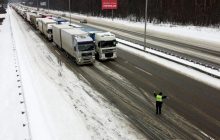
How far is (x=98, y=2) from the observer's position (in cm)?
12231

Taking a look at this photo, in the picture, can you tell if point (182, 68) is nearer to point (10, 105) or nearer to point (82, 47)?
point (82, 47)

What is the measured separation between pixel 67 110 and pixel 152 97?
6.16m

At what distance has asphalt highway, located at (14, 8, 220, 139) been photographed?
15.6 metres

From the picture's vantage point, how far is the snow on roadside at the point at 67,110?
1496cm

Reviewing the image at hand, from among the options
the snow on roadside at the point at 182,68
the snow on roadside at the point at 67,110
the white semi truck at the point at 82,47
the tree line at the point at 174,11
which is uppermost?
the tree line at the point at 174,11

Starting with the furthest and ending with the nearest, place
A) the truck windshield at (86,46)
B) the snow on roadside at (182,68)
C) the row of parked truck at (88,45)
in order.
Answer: the row of parked truck at (88,45) < the truck windshield at (86,46) < the snow on roadside at (182,68)

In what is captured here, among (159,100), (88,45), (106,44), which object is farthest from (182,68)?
(159,100)

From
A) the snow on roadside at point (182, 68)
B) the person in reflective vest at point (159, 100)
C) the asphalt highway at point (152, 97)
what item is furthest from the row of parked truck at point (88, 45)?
the person in reflective vest at point (159, 100)

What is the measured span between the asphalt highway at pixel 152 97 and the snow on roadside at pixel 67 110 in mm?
836

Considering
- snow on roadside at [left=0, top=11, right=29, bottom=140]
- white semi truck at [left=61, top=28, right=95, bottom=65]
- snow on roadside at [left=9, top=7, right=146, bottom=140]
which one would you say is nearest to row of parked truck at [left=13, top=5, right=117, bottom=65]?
white semi truck at [left=61, top=28, right=95, bottom=65]

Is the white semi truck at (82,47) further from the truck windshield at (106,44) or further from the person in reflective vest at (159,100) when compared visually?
the person in reflective vest at (159,100)

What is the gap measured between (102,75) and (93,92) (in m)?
4.81

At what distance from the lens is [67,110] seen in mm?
17891

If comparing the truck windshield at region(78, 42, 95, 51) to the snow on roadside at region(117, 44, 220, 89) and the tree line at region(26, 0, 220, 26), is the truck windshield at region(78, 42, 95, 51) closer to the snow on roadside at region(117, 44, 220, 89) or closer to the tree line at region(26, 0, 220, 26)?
the snow on roadside at region(117, 44, 220, 89)
